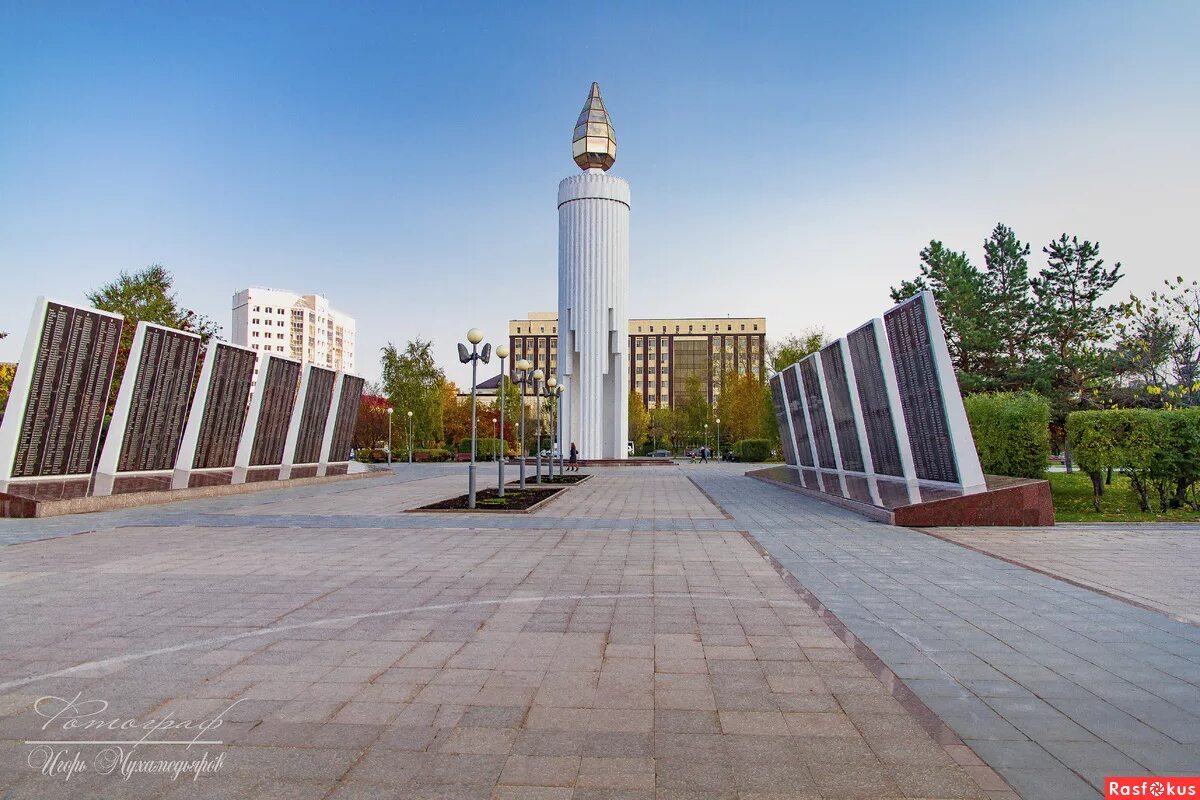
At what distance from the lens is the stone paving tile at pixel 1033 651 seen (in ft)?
12.7

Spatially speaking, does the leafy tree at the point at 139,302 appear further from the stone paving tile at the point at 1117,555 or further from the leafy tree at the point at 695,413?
the leafy tree at the point at 695,413

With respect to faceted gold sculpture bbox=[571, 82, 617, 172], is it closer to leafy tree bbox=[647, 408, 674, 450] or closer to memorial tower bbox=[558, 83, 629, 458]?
memorial tower bbox=[558, 83, 629, 458]

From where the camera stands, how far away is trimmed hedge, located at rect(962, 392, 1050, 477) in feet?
59.9

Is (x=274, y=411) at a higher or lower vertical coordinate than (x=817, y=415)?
higher

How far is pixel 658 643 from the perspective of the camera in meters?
5.92

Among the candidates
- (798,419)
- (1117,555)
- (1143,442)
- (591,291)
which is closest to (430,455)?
(591,291)

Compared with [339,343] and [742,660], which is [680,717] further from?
[339,343]

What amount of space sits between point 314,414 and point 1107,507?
947 inches

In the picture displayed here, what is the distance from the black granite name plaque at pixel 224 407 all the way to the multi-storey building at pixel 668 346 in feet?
356

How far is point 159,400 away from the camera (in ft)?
61.9

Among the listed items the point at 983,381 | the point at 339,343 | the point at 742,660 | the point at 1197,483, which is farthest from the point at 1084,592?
the point at 339,343

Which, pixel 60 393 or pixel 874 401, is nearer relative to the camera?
pixel 60 393

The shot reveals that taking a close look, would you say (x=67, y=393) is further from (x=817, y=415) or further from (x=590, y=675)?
(x=817, y=415)

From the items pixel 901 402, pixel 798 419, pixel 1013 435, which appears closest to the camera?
pixel 901 402
